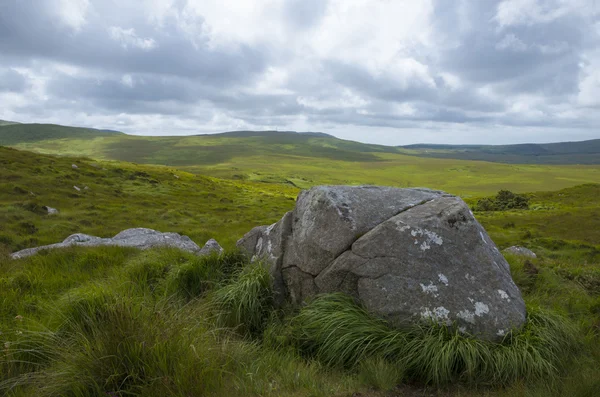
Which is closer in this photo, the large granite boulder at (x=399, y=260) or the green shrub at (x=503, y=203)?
the large granite boulder at (x=399, y=260)

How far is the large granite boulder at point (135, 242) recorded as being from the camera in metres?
13.5

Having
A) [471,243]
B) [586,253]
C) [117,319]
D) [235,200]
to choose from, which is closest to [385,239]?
[471,243]

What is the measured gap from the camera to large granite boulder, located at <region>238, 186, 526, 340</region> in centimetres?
714

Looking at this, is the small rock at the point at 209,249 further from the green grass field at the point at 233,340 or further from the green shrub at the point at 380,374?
the green shrub at the point at 380,374

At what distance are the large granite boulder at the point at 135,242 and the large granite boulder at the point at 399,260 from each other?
4.16 m

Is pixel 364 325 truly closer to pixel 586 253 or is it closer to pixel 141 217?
pixel 586 253

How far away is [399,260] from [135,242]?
1201cm

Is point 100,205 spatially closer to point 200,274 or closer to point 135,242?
point 135,242

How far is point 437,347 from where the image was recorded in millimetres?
6332

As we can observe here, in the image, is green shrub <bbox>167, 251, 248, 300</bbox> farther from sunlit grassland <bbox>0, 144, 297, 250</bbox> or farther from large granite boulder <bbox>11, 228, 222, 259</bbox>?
sunlit grassland <bbox>0, 144, 297, 250</bbox>

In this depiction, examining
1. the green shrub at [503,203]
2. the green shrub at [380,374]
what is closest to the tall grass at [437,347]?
the green shrub at [380,374]

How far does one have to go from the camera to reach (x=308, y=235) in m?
8.98

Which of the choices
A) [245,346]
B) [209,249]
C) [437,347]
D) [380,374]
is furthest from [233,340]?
[209,249]

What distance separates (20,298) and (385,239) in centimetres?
792
